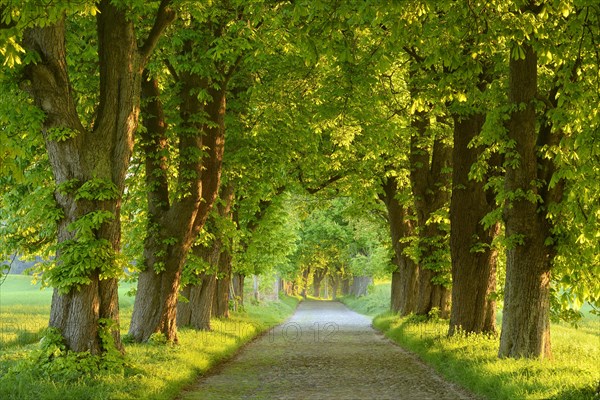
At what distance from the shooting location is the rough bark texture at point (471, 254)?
650 inches

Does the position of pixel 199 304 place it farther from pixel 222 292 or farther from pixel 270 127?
pixel 270 127

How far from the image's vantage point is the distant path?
11.1 meters

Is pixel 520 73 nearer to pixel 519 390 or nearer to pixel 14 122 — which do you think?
pixel 519 390

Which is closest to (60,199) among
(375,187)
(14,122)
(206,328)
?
(14,122)

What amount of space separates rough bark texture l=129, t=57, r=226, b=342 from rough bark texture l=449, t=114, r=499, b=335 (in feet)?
21.6

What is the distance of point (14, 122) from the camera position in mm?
10555

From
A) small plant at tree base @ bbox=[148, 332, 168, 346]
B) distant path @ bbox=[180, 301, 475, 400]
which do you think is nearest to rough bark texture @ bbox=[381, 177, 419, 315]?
distant path @ bbox=[180, 301, 475, 400]

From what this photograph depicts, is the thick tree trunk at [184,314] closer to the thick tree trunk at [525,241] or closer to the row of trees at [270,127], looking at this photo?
the row of trees at [270,127]

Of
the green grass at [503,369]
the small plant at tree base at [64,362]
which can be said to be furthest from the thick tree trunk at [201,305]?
the small plant at tree base at [64,362]

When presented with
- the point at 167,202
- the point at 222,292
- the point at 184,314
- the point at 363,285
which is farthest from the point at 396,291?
the point at 363,285

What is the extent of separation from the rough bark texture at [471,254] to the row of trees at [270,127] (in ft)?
0.14

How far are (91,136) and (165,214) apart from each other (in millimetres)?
5047

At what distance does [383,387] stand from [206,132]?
8.37 meters

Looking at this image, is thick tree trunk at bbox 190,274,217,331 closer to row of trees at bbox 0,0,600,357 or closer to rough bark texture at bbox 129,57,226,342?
row of trees at bbox 0,0,600,357
